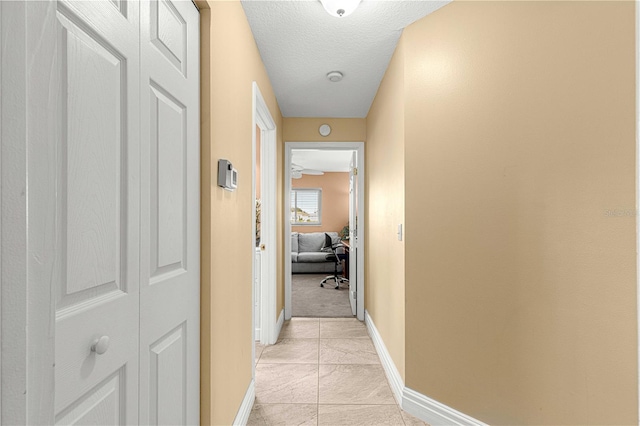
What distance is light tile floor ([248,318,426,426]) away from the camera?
1.93 meters

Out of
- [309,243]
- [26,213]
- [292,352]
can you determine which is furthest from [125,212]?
[309,243]

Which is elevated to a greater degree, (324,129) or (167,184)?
(324,129)

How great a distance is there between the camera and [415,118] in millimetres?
1918

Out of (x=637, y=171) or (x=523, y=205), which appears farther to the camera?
(x=523, y=205)

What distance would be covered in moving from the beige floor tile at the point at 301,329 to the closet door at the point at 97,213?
2457mm

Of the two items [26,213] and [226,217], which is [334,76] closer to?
[226,217]

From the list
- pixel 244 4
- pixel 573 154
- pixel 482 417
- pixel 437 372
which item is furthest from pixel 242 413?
pixel 244 4

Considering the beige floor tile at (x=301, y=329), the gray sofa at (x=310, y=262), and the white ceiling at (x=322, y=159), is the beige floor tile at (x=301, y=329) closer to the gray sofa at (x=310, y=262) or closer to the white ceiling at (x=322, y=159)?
the white ceiling at (x=322, y=159)

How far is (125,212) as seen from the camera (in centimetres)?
84

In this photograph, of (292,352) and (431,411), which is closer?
(431,411)

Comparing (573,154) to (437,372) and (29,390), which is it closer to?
(437,372)

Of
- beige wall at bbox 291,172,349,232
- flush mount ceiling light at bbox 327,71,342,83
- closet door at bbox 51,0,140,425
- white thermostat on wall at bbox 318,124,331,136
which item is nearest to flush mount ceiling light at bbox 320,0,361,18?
flush mount ceiling light at bbox 327,71,342,83

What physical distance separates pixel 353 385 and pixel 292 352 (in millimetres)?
715

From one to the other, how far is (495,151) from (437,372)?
1203 mm
